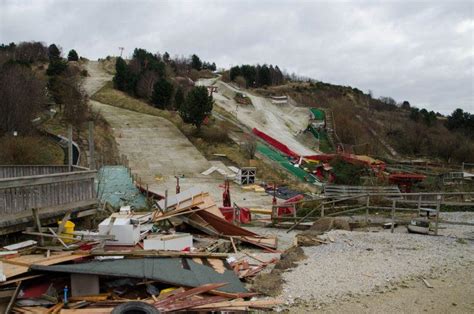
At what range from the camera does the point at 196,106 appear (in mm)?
47531

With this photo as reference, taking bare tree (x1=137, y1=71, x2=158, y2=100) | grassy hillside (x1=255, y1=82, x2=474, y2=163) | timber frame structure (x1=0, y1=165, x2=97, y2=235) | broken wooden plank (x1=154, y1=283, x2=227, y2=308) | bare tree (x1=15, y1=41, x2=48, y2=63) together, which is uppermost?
bare tree (x1=15, y1=41, x2=48, y2=63)

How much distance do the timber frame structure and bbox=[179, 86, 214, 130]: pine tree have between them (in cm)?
3426

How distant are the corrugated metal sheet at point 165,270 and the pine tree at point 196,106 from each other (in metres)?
39.1

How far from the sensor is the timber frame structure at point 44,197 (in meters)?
10.7

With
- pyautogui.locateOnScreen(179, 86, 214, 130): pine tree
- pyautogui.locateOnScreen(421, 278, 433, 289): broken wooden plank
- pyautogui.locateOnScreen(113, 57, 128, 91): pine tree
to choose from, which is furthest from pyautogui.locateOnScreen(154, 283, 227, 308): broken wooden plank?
pyautogui.locateOnScreen(113, 57, 128, 91): pine tree

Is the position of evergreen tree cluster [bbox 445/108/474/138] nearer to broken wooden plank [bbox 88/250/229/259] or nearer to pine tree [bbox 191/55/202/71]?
pine tree [bbox 191/55/202/71]

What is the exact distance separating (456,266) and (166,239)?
6.95 m

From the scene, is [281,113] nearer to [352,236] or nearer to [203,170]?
[203,170]

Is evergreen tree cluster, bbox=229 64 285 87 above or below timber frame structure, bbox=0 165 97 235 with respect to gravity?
above

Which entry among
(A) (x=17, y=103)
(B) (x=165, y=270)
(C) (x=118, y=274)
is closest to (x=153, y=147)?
(A) (x=17, y=103)


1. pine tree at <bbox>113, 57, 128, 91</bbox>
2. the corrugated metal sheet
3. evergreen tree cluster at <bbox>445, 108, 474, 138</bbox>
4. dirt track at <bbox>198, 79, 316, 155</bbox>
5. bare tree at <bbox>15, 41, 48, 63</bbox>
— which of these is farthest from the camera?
bare tree at <bbox>15, 41, 48, 63</bbox>

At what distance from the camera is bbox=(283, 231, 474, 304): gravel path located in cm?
878

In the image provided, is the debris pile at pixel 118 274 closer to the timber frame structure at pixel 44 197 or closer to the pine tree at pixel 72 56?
the timber frame structure at pixel 44 197

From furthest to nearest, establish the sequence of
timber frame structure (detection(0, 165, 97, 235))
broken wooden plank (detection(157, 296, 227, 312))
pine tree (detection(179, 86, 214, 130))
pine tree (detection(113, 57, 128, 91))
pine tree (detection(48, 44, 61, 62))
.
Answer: pine tree (detection(48, 44, 61, 62))
pine tree (detection(113, 57, 128, 91))
pine tree (detection(179, 86, 214, 130))
timber frame structure (detection(0, 165, 97, 235))
broken wooden plank (detection(157, 296, 227, 312))
